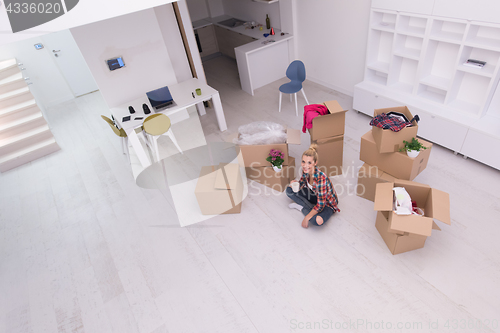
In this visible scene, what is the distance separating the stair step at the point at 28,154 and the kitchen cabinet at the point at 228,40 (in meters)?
4.09

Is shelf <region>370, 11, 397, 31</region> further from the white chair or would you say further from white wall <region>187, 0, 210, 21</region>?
white wall <region>187, 0, 210, 21</region>

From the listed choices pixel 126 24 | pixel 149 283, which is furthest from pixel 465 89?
pixel 126 24

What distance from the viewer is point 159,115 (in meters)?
3.83

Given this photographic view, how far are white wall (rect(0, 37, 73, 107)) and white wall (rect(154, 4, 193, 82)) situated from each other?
3118mm

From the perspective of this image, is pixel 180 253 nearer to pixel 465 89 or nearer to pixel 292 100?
pixel 292 100

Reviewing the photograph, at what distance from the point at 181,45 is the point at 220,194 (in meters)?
2.87

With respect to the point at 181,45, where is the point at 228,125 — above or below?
below

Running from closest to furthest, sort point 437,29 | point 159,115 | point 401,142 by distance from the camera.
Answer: point 401,142 → point 437,29 → point 159,115

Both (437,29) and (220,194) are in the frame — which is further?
(437,29)

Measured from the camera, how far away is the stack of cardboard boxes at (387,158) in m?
2.81

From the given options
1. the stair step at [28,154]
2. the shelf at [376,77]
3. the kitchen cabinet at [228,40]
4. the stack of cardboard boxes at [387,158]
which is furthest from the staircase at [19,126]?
the shelf at [376,77]

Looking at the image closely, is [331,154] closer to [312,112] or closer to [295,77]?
[312,112]

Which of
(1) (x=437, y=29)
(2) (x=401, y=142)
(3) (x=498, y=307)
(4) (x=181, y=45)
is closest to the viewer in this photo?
(3) (x=498, y=307)

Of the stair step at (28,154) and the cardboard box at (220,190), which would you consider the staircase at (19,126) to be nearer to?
the stair step at (28,154)
